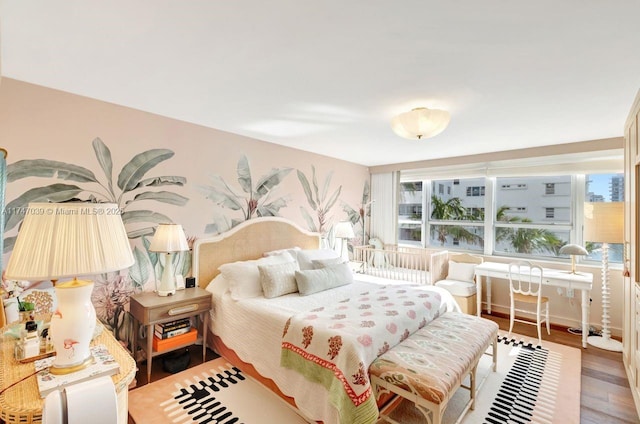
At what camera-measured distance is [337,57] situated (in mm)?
1812

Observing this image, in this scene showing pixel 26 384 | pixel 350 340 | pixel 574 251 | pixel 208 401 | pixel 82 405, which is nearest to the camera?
pixel 82 405

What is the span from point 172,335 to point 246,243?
1.23 metres

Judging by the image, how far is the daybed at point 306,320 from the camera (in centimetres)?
185

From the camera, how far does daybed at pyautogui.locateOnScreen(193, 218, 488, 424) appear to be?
1854 mm

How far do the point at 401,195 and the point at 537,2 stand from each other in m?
4.32

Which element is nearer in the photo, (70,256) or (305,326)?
(70,256)

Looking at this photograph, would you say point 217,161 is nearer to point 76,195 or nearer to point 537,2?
point 76,195

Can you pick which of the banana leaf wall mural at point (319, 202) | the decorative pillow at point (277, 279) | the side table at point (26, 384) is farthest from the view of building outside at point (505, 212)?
the side table at point (26, 384)

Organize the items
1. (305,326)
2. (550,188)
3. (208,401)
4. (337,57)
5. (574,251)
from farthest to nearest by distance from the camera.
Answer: (550,188) < (574,251) < (208,401) < (305,326) < (337,57)

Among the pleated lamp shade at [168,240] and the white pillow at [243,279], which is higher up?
the pleated lamp shade at [168,240]

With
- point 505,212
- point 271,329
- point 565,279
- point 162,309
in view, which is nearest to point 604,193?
point 505,212

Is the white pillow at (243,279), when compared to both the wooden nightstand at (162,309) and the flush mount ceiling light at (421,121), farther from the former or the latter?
the flush mount ceiling light at (421,121)

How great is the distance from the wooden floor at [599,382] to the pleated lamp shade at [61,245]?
1.67 meters

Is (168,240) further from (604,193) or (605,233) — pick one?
(604,193)
